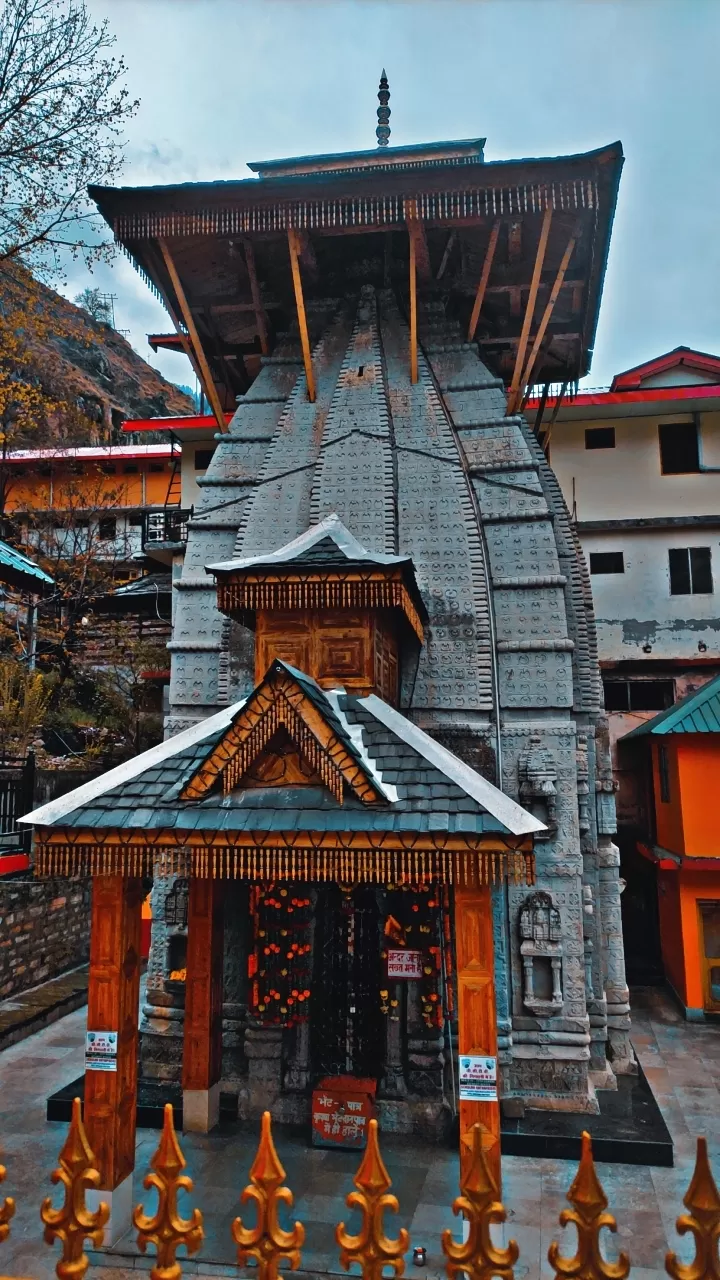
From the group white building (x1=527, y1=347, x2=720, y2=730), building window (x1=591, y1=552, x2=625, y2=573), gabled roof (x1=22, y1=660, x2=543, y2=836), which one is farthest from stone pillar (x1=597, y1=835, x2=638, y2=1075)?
building window (x1=591, y1=552, x2=625, y2=573)

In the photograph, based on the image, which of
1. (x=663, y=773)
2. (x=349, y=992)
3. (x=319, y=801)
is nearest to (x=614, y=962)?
(x=349, y=992)

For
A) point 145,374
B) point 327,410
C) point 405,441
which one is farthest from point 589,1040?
point 145,374

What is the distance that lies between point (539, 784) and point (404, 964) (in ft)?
8.31

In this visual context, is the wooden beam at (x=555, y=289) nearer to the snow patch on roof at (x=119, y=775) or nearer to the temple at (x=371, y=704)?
the temple at (x=371, y=704)

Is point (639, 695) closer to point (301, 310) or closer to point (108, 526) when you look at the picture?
point (301, 310)

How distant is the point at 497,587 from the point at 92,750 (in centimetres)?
1283

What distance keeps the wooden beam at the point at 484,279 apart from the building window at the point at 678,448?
426 inches

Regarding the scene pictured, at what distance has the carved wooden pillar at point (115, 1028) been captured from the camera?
639 centimetres

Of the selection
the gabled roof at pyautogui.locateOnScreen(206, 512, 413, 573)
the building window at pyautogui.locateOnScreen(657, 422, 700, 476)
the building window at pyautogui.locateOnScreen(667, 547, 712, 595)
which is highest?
the building window at pyautogui.locateOnScreen(657, 422, 700, 476)

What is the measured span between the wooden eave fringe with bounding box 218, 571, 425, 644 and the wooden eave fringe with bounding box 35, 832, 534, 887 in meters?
2.74

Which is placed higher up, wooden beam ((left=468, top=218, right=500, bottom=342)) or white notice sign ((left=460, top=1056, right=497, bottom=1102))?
wooden beam ((left=468, top=218, right=500, bottom=342))

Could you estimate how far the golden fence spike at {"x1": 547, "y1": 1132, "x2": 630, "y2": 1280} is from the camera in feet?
10.7

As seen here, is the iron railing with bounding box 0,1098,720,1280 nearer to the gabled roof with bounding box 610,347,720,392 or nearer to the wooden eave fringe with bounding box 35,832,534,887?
the wooden eave fringe with bounding box 35,832,534,887

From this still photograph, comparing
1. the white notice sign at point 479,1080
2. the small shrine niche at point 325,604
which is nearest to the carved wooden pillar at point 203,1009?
the small shrine niche at point 325,604
